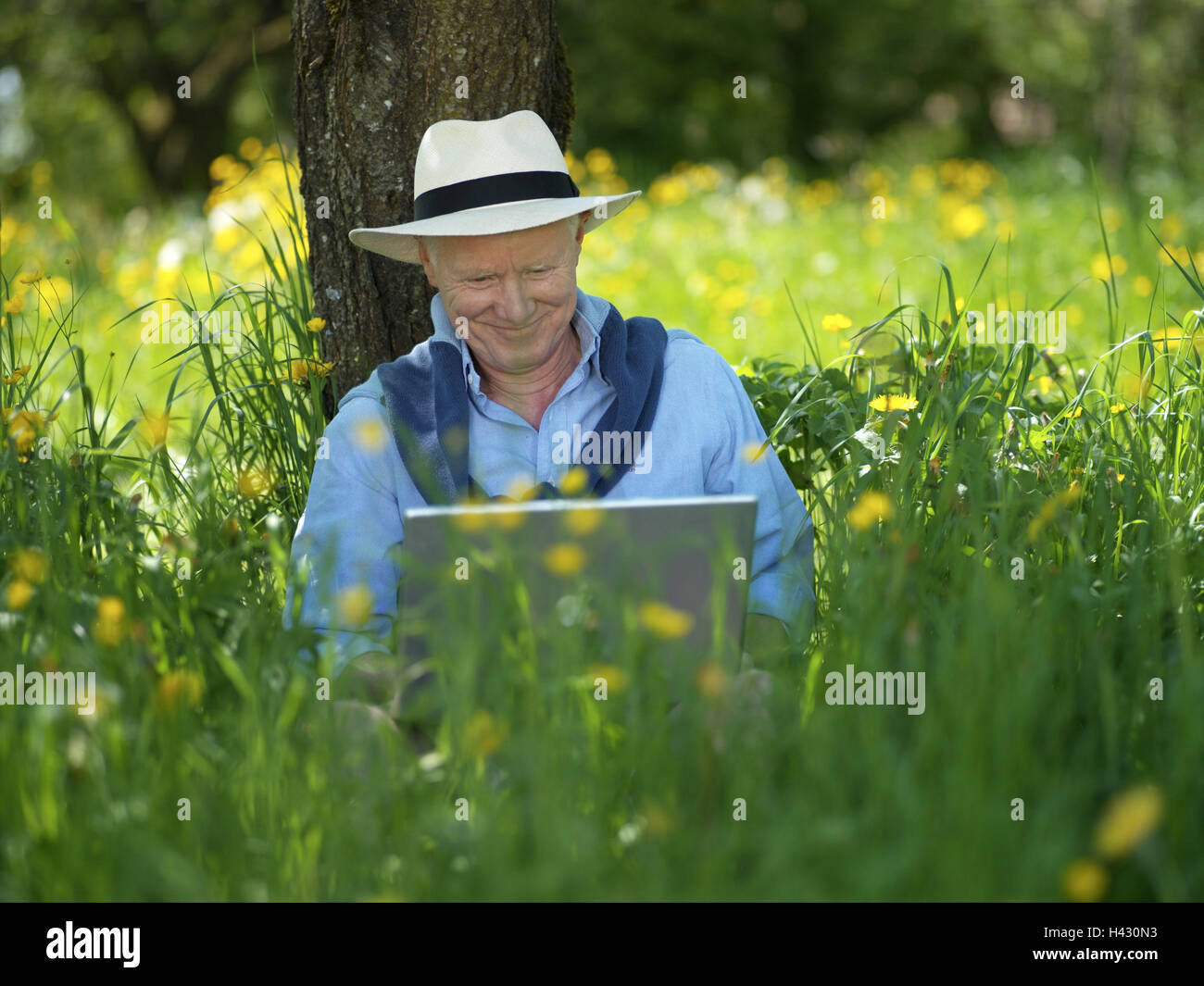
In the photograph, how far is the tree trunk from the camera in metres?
3.03

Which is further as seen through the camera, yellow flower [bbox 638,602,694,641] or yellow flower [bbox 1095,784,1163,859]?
yellow flower [bbox 638,602,694,641]

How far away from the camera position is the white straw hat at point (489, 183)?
8.13 feet

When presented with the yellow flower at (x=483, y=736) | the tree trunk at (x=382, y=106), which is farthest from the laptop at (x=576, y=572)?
the tree trunk at (x=382, y=106)

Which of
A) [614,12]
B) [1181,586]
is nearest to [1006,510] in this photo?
[1181,586]

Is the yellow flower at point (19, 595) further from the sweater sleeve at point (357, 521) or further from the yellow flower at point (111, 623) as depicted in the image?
the sweater sleeve at point (357, 521)

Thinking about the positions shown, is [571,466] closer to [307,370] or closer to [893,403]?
[893,403]

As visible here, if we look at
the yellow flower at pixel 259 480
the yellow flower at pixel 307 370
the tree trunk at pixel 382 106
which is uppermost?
the tree trunk at pixel 382 106

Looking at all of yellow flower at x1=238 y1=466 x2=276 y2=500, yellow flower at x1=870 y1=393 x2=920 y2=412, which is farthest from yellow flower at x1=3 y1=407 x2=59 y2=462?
yellow flower at x1=870 y1=393 x2=920 y2=412

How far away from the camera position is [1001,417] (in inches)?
110

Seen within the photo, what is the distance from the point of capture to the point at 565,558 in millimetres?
1733

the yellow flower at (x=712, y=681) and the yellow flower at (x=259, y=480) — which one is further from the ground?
the yellow flower at (x=259, y=480)

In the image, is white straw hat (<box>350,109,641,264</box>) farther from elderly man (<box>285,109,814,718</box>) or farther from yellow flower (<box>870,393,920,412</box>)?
yellow flower (<box>870,393,920,412</box>)

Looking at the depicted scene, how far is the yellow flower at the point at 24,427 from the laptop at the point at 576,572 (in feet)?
3.26
